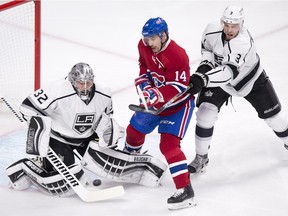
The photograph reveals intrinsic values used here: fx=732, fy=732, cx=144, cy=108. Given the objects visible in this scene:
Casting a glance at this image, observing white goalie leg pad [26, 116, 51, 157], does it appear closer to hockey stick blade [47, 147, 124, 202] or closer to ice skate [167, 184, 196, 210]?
hockey stick blade [47, 147, 124, 202]

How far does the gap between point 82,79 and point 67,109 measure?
0.64 ft

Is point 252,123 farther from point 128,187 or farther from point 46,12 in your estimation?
point 46,12

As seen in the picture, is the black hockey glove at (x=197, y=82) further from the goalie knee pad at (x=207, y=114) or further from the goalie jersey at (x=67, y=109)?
the goalie jersey at (x=67, y=109)

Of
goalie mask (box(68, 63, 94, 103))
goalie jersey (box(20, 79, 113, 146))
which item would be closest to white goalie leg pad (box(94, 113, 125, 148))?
goalie jersey (box(20, 79, 113, 146))

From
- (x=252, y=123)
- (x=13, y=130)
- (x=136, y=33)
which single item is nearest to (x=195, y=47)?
(x=136, y=33)

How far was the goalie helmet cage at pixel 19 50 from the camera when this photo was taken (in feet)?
14.6

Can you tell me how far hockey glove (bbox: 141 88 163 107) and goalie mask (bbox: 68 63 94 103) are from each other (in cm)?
26

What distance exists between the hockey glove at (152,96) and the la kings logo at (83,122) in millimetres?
302

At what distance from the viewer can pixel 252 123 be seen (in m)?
4.46

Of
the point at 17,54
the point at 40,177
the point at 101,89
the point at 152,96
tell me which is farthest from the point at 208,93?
the point at 17,54

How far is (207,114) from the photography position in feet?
12.1

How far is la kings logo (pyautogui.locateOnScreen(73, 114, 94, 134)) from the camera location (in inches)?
137

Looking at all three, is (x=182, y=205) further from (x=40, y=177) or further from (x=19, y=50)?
(x=19, y=50)

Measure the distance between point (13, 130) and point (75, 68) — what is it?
106cm
